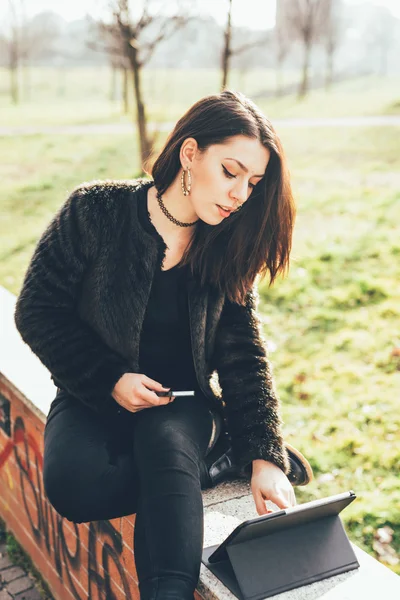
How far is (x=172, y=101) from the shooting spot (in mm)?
29500

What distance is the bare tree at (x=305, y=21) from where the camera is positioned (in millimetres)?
25047

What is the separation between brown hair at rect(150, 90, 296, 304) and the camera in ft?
7.71

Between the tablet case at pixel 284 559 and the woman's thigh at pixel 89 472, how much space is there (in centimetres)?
31

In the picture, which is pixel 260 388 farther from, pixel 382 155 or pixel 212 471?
pixel 382 155

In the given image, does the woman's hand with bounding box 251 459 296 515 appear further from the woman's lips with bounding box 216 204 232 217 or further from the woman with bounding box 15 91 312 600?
the woman's lips with bounding box 216 204 232 217

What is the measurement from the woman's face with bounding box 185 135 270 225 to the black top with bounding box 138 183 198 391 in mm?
250

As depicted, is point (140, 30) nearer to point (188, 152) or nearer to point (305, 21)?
point (188, 152)

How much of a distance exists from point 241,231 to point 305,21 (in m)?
A: 26.0

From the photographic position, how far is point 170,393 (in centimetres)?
226

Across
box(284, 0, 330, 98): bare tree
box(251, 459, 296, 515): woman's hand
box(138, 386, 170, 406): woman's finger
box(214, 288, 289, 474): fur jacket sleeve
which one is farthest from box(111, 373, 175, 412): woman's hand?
box(284, 0, 330, 98): bare tree

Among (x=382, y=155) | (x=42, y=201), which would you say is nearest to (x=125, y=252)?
(x=42, y=201)

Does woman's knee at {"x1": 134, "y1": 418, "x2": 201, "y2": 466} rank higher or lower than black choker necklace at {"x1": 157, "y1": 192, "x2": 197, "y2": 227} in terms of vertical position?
lower

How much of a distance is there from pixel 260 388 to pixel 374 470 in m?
1.36

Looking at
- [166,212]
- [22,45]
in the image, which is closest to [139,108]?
[166,212]
